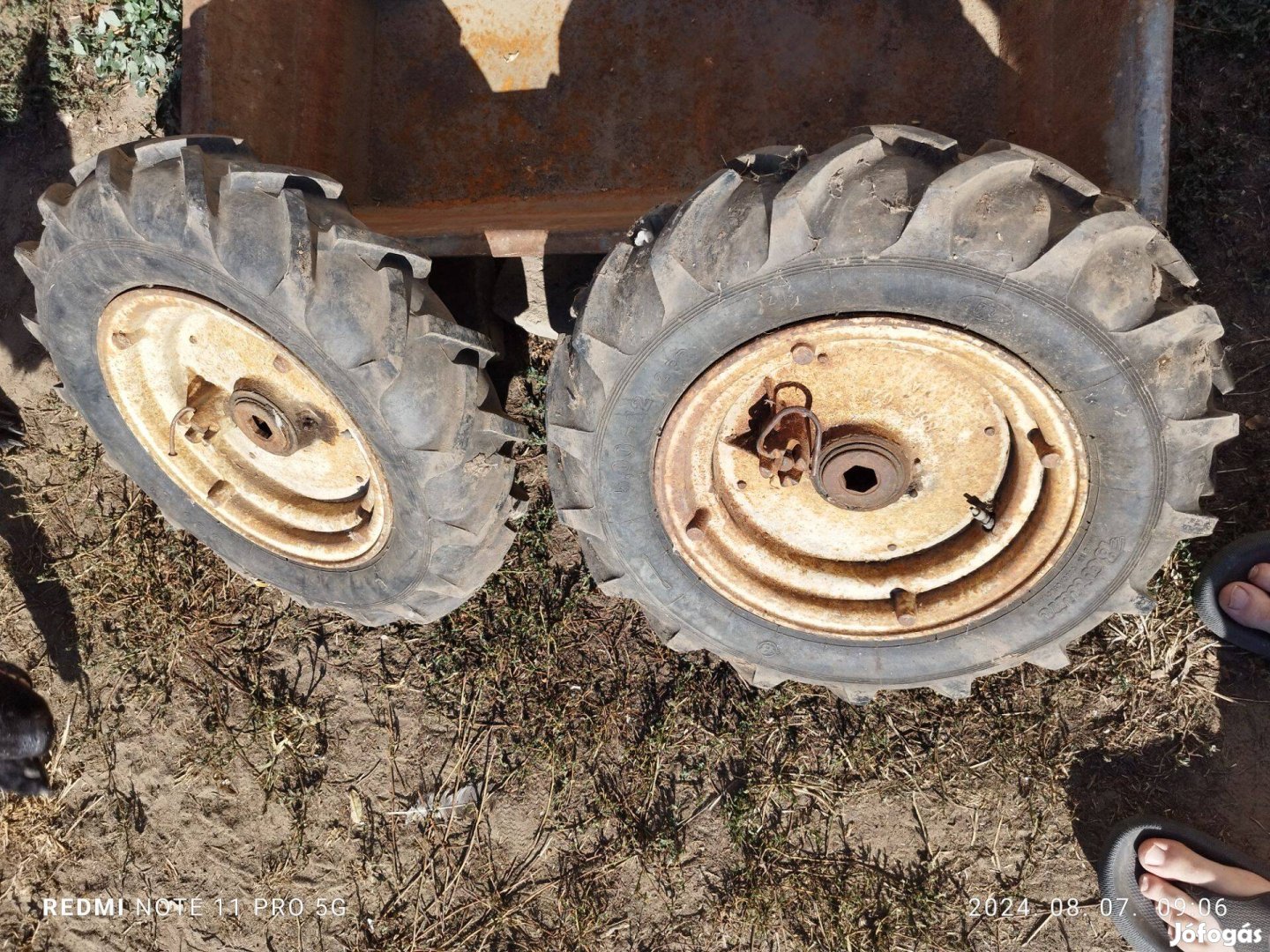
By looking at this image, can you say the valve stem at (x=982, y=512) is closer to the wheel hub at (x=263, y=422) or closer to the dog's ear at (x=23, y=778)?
the wheel hub at (x=263, y=422)

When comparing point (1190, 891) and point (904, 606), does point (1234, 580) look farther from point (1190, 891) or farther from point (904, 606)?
point (904, 606)

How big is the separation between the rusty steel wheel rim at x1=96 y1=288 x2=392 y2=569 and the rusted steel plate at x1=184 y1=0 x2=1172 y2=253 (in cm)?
70

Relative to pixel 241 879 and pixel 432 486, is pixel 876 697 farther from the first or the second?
pixel 241 879

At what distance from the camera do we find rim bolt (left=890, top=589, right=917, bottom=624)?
2584mm

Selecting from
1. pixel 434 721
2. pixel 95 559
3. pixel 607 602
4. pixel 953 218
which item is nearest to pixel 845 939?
pixel 607 602

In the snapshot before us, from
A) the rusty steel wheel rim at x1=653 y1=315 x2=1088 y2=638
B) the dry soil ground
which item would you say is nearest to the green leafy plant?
the dry soil ground

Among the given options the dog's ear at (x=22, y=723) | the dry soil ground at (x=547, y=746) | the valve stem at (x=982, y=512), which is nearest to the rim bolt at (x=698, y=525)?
the valve stem at (x=982, y=512)

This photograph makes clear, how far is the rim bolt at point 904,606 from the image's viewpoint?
102 inches

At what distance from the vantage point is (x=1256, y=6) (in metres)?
3.41

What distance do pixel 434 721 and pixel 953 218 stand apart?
10.2 feet

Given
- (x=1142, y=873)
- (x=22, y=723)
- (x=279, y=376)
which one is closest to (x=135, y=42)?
(x=279, y=376)

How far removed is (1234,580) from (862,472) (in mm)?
1924

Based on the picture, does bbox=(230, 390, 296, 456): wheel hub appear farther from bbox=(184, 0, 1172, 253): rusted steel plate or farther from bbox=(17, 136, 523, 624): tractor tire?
bbox=(184, 0, 1172, 253): rusted steel plate

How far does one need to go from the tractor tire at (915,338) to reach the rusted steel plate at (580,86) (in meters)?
0.72
